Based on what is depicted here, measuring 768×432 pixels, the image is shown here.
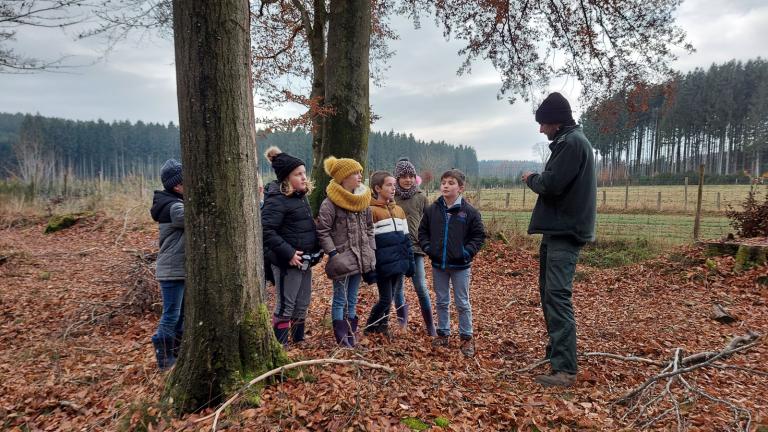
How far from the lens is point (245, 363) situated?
2.62 metres

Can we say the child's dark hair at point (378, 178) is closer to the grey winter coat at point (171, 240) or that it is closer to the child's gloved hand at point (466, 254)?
the child's gloved hand at point (466, 254)

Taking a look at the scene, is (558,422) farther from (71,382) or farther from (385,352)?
(71,382)

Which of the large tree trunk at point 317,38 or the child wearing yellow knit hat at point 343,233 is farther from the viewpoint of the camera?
the large tree trunk at point 317,38

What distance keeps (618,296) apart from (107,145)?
87.4 meters

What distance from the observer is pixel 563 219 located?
3.28 meters

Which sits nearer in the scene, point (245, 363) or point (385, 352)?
point (245, 363)

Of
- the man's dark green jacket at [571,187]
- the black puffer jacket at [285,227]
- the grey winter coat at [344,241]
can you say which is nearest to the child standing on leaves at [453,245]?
the grey winter coat at [344,241]

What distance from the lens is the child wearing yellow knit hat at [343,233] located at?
3793mm

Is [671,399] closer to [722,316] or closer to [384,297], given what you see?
[384,297]

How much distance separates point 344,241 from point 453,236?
113 cm

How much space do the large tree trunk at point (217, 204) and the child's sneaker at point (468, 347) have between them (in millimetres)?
2152

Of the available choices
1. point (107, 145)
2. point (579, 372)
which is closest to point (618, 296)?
point (579, 372)

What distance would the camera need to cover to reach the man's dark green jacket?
3223 mm

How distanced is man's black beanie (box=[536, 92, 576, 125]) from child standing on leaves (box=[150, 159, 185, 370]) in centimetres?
333
